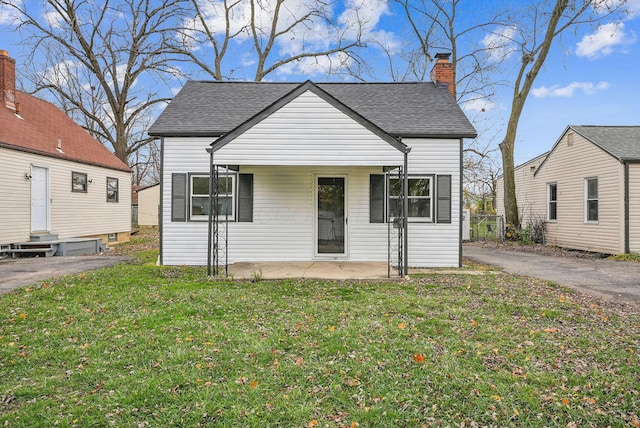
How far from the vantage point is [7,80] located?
537 inches

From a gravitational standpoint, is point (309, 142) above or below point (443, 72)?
below

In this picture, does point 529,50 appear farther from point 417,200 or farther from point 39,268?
point 39,268

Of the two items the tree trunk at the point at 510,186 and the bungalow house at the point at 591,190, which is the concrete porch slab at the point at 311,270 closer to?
the bungalow house at the point at 591,190

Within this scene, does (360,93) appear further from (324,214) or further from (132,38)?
(132,38)

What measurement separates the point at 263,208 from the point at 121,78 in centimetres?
1754

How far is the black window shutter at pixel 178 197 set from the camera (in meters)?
9.74

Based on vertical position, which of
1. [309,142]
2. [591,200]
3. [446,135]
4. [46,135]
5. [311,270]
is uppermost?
[46,135]

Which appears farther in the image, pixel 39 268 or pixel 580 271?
pixel 39 268

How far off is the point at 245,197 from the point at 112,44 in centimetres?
1738

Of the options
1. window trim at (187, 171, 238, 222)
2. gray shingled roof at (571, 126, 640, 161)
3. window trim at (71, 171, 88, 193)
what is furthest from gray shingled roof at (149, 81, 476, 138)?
window trim at (71, 171, 88, 193)

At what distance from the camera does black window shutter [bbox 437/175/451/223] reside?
9750 millimetres

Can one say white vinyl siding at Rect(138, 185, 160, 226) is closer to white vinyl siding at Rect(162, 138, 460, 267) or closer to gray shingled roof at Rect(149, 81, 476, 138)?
gray shingled roof at Rect(149, 81, 476, 138)

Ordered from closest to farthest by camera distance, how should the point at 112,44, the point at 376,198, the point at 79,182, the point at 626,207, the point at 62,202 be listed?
the point at 376,198 < the point at 626,207 < the point at 62,202 < the point at 79,182 < the point at 112,44

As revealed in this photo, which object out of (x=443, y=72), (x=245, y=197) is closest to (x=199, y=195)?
(x=245, y=197)
